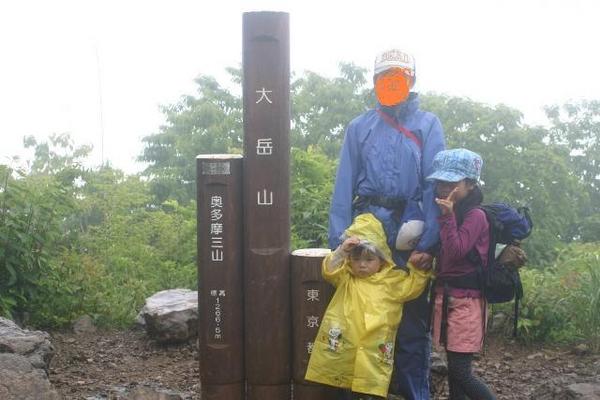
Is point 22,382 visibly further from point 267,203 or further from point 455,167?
point 455,167

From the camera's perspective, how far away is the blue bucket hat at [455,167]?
12.4 ft

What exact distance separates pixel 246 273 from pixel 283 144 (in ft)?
2.44

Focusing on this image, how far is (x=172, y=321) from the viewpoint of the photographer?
6.05m

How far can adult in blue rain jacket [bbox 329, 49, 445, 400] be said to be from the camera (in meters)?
3.99

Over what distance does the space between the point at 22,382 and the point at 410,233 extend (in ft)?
6.98

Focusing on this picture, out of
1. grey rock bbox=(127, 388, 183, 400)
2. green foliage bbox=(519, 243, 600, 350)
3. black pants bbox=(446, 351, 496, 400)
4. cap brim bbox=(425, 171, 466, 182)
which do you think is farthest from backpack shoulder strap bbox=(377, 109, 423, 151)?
green foliage bbox=(519, 243, 600, 350)

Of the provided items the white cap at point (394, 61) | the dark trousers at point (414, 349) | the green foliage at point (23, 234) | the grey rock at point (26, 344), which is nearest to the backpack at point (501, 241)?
the dark trousers at point (414, 349)

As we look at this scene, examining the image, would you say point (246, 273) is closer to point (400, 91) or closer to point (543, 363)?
point (400, 91)

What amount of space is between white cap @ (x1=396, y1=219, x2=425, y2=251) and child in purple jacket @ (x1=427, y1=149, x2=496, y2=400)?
5.8 inches

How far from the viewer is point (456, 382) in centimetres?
407

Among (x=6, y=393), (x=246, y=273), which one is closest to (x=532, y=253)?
(x=246, y=273)

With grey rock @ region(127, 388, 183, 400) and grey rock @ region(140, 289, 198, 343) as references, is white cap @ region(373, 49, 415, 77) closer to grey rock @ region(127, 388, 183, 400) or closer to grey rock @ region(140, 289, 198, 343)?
grey rock @ region(127, 388, 183, 400)

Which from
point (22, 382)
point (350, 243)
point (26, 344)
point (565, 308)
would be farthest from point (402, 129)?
point (565, 308)

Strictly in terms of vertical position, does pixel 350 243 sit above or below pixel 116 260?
above
